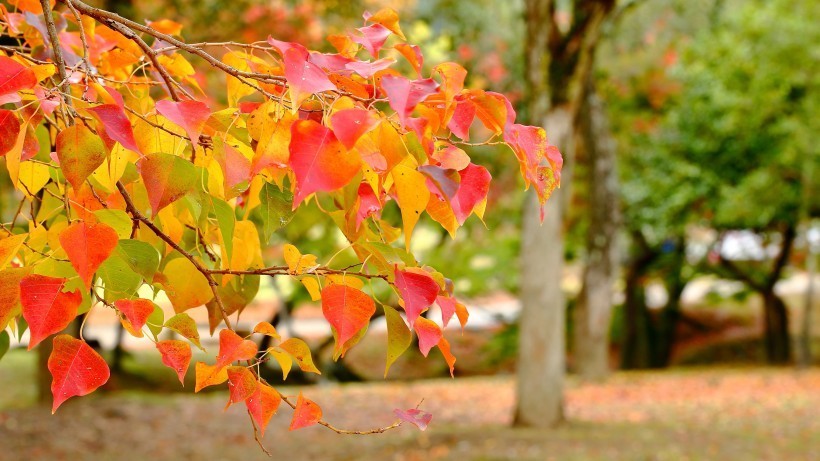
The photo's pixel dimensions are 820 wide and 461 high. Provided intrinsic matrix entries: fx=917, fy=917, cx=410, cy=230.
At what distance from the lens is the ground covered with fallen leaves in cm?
639

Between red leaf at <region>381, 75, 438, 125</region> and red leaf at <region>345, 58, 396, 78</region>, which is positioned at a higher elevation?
red leaf at <region>345, 58, 396, 78</region>

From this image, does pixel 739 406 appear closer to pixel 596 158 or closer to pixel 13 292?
pixel 596 158

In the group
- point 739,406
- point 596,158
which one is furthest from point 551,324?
point 596,158

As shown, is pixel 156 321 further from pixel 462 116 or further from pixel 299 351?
pixel 462 116

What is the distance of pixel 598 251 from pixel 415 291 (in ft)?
38.1

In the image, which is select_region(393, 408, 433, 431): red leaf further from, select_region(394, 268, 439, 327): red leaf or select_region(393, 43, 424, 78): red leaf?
select_region(393, 43, 424, 78): red leaf

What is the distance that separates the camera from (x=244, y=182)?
121 cm

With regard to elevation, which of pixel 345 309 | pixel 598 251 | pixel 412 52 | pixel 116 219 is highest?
pixel 412 52

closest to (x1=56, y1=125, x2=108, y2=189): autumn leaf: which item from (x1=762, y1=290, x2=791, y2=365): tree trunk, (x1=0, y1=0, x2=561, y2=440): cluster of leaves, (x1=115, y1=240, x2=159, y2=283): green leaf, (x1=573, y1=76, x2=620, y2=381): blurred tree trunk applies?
(x1=0, y1=0, x2=561, y2=440): cluster of leaves

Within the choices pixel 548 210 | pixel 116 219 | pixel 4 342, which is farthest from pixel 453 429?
pixel 116 219

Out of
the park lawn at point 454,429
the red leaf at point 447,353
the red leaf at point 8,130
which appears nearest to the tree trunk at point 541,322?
the park lawn at point 454,429

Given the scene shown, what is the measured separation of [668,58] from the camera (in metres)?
14.9

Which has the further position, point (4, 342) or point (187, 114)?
point (4, 342)

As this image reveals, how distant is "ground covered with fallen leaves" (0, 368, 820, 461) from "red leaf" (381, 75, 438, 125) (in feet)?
16.5
